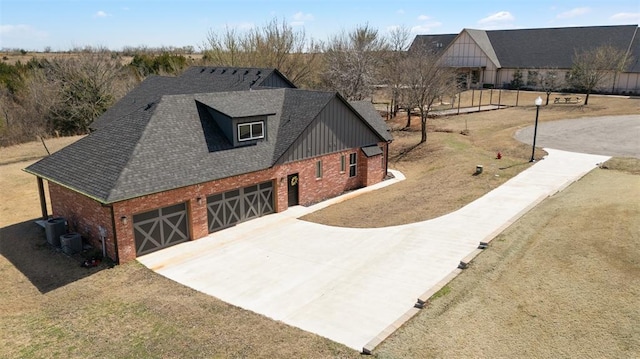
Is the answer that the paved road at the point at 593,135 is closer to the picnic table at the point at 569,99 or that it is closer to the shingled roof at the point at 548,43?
the picnic table at the point at 569,99

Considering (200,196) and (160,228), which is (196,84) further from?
(160,228)

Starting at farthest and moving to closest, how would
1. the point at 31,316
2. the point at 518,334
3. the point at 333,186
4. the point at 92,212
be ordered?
the point at 333,186, the point at 92,212, the point at 31,316, the point at 518,334

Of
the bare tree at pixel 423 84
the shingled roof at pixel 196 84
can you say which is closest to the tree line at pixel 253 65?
the bare tree at pixel 423 84

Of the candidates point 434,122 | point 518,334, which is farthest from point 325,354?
point 434,122

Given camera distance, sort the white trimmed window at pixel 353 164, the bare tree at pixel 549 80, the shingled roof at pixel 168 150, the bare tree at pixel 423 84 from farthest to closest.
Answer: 1. the bare tree at pixel 549 80
2. the bare tree at pixel 423 84
3. the white trimmed window at pixel 353 164
4. the shingled roof at pixel 168 150

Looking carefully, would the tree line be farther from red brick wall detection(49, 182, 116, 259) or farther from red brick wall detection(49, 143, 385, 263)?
red brick wall detection(49, 182, 116, 259)

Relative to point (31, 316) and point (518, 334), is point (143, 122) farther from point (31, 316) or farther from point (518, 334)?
point (518, 334)

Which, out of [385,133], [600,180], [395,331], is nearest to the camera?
[395,331]

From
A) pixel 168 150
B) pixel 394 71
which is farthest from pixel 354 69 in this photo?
pixel 168 150
